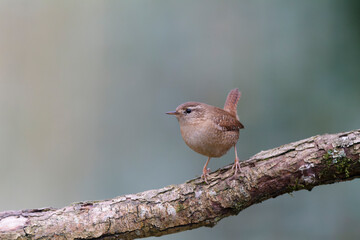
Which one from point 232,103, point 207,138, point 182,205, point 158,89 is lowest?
point 182,205

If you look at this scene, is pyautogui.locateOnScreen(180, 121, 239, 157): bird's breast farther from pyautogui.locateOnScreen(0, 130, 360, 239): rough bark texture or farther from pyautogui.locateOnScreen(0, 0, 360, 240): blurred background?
pyautogui.locateOnScreen(0, 0, 360, 240): blurred background

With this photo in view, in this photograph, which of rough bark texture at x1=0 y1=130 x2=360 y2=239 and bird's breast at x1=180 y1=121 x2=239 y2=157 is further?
bird's breast at x1=180 y1=121 x2=239 y2=157

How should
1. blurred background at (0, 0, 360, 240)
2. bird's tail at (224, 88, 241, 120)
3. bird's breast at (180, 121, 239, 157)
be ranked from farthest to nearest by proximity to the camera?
blurred background at (0, 0, 360, 240)
bird's tail at (224, 88, 241, 120)
bird's breast at (180, 121, 239, 157)

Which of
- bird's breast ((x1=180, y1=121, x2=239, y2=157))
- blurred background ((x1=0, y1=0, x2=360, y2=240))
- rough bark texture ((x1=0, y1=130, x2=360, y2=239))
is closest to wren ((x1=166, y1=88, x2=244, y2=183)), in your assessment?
bird's breast ((x1=180, y1=121, x2=239, y2=157))

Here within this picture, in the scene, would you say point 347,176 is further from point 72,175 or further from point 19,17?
point 19,17

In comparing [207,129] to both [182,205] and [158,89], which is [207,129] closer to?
[182,205]

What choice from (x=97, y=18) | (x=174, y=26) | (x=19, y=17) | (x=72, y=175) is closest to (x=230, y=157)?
(x=174, y=26)

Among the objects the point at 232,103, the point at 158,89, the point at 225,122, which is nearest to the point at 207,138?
the point at 225,122

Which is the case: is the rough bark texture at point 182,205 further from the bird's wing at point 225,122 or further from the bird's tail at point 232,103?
the bird's tail at point 232,103
